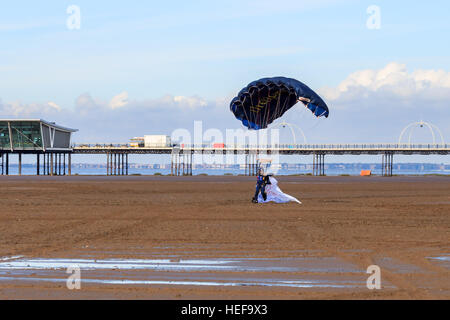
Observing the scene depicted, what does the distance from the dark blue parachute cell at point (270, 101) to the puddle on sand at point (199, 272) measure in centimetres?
1409

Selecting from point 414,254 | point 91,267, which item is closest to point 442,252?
point 414,254

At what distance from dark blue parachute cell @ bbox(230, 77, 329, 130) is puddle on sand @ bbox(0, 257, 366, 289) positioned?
14085 mm

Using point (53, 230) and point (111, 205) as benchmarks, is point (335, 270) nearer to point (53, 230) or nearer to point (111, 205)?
point (53, 230)

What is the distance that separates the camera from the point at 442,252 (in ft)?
35.6

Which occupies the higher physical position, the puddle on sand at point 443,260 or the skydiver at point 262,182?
the skydiver at point 262,182

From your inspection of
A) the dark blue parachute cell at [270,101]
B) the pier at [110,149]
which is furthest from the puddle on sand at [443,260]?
the pier at [110,149]

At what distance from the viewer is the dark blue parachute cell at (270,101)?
2336cm

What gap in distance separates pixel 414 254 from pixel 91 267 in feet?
19.6

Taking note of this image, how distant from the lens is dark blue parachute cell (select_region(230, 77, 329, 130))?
23359 mm

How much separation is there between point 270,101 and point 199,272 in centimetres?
Answer: 1842

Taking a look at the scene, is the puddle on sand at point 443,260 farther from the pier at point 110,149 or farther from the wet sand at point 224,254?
the pier at point 110,149

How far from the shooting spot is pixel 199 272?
8625mm
